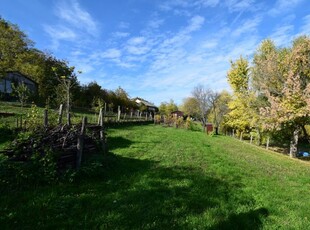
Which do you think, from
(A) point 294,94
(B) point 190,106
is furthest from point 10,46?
(B) point 190,106

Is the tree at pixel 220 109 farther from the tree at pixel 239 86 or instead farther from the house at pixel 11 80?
the house at pixel 11 80

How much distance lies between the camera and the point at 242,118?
34.6 metres

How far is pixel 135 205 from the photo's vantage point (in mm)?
6137

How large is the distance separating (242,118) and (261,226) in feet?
100

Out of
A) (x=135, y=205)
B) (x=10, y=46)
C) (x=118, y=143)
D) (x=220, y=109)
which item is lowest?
(x=135, y=205)

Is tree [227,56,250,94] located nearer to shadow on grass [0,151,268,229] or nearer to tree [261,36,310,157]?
tree [261,36,310,157]

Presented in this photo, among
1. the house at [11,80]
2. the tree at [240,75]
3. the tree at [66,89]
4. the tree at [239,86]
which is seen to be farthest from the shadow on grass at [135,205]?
the house at [11,80]

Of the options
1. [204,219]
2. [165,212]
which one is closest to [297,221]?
[204,219]

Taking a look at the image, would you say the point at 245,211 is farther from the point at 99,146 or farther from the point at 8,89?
→ the point at 8,89

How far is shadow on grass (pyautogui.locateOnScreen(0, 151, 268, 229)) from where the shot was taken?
5152 mm

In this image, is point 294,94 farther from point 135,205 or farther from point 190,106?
point 190,106

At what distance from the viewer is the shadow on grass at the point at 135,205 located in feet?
16.9

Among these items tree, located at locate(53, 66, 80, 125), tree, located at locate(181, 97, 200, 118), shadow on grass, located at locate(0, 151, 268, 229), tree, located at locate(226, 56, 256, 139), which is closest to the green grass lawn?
shadow on grass, located at locate(0, 151, 268, 229)

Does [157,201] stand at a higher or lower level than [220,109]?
lower
